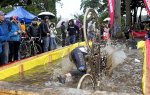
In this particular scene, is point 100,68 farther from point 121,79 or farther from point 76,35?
point 76,35

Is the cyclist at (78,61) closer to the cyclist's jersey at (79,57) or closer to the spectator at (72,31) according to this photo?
the cyclist's jersey at (79,57)

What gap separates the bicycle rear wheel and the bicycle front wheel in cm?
72

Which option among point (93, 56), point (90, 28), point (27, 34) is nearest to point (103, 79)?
point (93, 56)

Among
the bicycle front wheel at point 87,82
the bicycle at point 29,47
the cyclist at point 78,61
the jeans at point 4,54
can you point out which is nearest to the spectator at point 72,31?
the bicycle at point 29,47

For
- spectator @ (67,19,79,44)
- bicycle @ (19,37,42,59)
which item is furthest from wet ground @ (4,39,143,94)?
spectator @ (67,19,79,44)

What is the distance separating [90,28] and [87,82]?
54.2 inches

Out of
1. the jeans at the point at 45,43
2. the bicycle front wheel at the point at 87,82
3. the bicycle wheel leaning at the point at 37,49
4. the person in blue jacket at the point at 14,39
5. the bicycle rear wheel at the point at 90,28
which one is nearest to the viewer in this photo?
the bicycle front wheel at the point at 87,82

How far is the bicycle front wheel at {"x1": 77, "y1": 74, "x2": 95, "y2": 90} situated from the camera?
224 inches

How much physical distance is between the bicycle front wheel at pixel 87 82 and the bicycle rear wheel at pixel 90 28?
2.38ft

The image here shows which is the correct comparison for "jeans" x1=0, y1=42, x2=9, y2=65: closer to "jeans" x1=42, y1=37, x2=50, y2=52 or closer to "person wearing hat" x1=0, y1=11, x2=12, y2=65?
"person wearing hat" x1=0, y1=11, x2=12, y2=65

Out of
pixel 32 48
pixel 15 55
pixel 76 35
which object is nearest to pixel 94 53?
pixel 15 55

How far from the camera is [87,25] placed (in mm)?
6777

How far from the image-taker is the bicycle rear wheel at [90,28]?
669 centimetres

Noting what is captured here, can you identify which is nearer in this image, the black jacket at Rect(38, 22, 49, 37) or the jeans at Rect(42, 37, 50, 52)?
the black jacket at Rect(38, 22, 49, 37)
